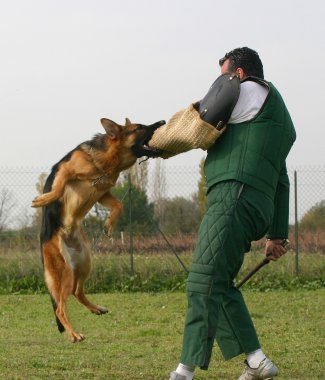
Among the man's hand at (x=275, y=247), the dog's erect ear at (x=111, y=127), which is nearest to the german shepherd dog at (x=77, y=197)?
the dog's erect ear at (x=111, y=127)

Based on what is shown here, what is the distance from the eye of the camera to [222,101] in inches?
175

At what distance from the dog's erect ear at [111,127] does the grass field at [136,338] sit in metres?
1.75

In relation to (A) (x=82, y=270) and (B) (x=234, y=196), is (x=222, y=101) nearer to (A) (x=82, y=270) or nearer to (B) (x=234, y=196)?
(B) (x=234, y=196)

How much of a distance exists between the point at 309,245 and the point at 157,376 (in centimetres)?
903

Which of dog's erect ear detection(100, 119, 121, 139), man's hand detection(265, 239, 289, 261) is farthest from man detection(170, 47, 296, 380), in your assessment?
dog's erect ear detection(100, 119, 121, 139)

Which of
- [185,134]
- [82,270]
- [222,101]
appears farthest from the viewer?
[82,270]

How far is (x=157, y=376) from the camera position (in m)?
5.43

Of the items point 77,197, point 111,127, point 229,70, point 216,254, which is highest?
point 229,70

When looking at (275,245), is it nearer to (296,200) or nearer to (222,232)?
(222,232)

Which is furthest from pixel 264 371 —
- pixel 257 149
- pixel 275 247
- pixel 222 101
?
pixel 222 101

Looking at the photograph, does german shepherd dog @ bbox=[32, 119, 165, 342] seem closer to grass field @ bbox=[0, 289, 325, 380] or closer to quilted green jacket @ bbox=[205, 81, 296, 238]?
grass field @ bbox=[0, 289, 325, 380]

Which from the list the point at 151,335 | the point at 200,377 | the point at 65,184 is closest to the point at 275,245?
the point at 200,377

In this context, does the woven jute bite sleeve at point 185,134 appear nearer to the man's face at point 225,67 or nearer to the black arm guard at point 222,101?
the black arm guard at point 222,101

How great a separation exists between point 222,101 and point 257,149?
0.35 metres
